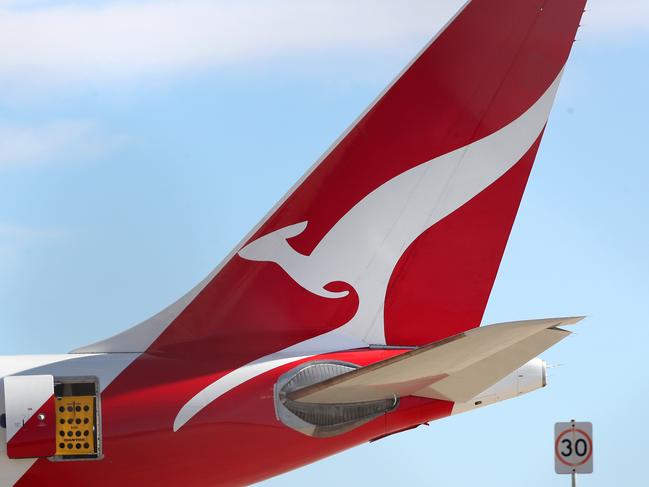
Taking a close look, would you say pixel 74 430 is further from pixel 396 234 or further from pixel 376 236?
pixel 396 234

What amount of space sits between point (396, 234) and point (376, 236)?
0.71 feet

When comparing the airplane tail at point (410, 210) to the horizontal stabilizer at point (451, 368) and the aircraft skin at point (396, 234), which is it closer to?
the aircraft skin at point (396, 234)

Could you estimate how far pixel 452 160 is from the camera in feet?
41.3

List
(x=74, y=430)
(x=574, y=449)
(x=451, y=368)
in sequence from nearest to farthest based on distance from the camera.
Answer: (x=451, y=368)
(x=74, y=430)
(x=574, y=449)

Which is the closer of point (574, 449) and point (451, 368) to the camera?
point (451, 368)

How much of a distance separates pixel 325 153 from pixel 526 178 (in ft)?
7.43

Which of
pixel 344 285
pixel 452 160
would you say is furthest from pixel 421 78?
pixel 344 285

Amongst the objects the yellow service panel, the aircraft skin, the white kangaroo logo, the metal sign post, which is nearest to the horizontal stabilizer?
the aircraft skin

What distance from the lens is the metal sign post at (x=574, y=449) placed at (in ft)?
54.5

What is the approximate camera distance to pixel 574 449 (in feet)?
54.6

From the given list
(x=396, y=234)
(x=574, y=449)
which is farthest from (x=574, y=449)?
(x=396, y=234)

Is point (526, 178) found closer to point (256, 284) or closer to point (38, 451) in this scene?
point (256, 284)

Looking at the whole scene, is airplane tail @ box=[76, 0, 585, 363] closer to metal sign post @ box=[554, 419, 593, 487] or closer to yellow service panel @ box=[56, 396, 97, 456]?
yellow service panel @ box=[56, 396, 97, 456]

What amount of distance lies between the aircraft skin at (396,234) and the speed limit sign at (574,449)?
15.0 feet
